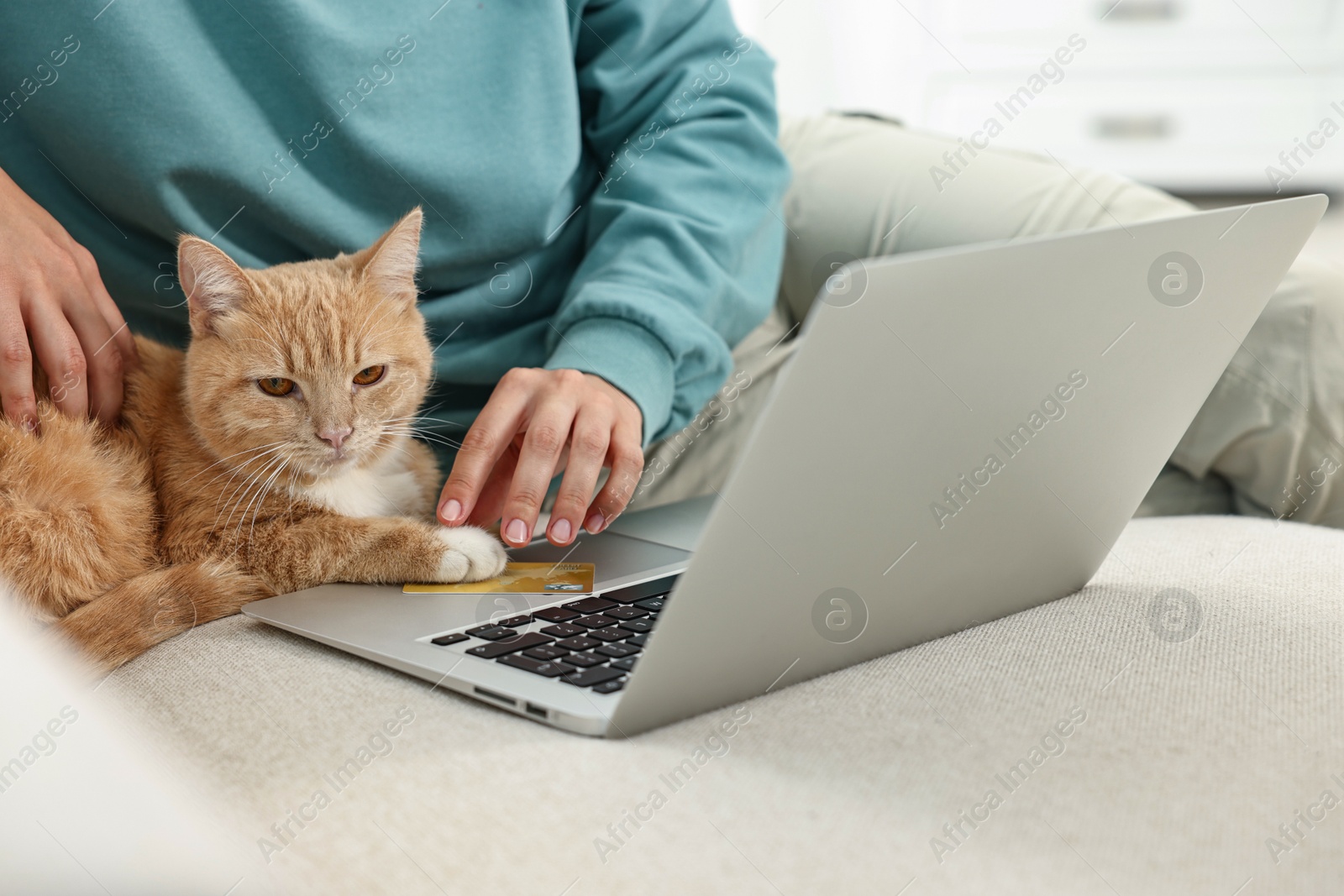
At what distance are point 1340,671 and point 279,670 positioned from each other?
2.49ft

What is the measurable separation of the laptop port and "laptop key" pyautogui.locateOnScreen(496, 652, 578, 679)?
0.10 feet

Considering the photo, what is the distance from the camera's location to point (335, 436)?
3.17 feet

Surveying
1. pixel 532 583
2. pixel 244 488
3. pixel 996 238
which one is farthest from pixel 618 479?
pixel 996 238

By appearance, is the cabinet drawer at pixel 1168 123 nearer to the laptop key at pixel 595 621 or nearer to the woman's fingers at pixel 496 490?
the woman's fingers at pixel 496 490

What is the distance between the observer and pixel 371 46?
1104mm

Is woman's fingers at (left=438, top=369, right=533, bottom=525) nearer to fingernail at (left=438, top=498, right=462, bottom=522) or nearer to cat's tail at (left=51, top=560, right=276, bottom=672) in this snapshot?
fingernail at (left=438, top=498, right=462, bottom=522)

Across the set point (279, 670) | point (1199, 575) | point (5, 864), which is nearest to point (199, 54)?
point (279, 670)

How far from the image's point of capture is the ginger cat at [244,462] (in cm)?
83

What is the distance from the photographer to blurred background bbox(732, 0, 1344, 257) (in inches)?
106

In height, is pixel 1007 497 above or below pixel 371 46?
below

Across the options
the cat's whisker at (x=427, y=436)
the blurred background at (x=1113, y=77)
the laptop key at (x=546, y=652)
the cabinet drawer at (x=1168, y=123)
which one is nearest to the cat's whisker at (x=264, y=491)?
the cat's whisker at (x=427, y=436)

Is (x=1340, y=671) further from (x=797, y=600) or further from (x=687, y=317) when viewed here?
(x=687, y=317)

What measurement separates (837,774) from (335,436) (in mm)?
647

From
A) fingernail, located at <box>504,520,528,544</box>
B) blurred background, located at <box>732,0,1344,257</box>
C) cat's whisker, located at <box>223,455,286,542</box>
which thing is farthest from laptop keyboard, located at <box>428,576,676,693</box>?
→ blurred background, located at <box>732,0,1344,257</box>
